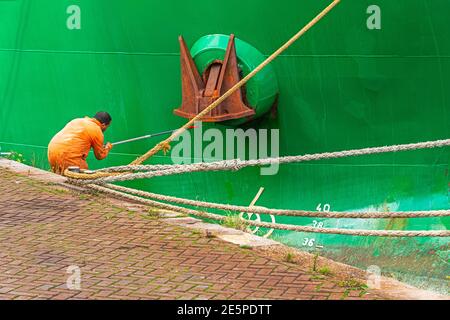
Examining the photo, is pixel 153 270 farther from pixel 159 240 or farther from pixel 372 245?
pixel 372 245

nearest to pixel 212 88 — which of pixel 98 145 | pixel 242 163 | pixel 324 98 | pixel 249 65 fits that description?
pixel 249 65

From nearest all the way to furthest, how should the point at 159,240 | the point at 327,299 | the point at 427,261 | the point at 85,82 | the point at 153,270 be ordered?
the point at 327,299
the point at 153,270
the point at 159,240
the point at 427,261
the point at 85,82

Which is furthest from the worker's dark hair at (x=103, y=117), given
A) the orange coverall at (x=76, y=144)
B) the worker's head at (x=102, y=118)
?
the orange coverall at (x=76, y=144)

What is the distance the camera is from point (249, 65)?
773 cm

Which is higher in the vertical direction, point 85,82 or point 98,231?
point 85,82

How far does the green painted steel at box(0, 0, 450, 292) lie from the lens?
733 cm

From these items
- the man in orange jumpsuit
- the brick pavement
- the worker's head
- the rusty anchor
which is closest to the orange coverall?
the man in orange jumpsuit

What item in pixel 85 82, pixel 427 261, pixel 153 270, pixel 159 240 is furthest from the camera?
pixel 85 82

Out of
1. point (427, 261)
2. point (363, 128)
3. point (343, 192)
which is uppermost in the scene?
point (363, 128)

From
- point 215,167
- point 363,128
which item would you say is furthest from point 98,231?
point 363,128

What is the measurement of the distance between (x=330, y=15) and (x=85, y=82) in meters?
2.77

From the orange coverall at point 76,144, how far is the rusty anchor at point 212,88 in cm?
75

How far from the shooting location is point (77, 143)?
7688mm

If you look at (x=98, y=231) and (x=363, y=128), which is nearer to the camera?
(x=98, y=231)
